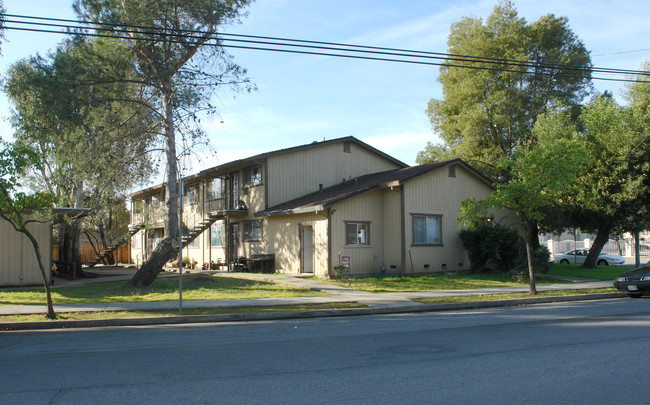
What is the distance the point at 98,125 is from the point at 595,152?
24.5 metres

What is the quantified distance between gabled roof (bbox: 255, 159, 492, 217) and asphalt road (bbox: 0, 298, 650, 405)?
35.0ft

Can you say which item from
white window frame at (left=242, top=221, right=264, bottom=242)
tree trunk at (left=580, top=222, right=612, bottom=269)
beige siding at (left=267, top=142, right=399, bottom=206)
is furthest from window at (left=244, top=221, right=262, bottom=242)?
tree trunk at (left=580, top=222, right=612, bottom=269)

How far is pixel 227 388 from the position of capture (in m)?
6.26

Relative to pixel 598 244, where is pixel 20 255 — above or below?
above

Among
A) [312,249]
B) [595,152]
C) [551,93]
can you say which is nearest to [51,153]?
[312,249]

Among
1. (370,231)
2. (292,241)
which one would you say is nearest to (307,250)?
(292,241)

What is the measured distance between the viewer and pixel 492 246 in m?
23.7

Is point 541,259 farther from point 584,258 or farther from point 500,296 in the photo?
point 584,258

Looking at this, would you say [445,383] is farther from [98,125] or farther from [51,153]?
[51,153]

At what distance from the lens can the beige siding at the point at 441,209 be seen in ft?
76.6

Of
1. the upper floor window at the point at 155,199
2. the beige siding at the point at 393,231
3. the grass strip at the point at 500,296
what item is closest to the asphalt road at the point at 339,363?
the grass strip at the point at 500,296

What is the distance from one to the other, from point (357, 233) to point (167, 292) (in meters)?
8.69

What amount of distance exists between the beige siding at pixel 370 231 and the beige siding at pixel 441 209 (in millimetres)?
997

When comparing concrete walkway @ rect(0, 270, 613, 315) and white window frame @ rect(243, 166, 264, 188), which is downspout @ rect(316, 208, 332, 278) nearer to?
concrete walkway @ rect(0, 270, 613, 315)
